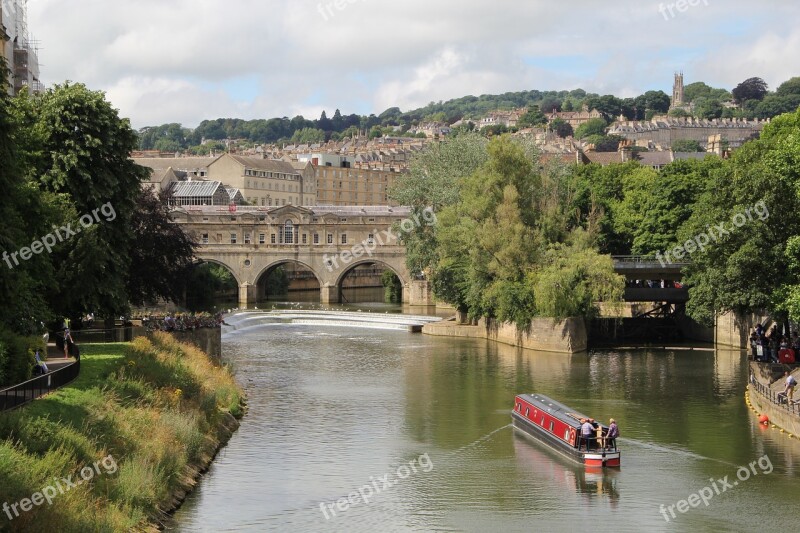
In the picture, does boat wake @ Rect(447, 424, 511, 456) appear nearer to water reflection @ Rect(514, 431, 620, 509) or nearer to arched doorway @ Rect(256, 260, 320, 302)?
water reflection @ Rect(514, 431, 620, 509)

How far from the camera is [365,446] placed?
35.1 meters

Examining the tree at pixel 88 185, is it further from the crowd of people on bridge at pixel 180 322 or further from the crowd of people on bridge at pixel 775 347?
the crowd of people on bridge at pixel 775 347

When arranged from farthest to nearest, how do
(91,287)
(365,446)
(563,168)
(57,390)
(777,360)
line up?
1. (563,168)
2. (777,360)
3. (91,287)
4. (365,446)
5. (57,390)

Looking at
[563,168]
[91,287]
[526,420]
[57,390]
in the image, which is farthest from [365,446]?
[563,168]

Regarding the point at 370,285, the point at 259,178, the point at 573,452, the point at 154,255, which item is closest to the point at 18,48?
the point at 154,255

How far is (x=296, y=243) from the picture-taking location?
105812mm

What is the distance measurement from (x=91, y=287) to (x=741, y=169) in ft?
94.3

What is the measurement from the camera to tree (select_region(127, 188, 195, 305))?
5416cm

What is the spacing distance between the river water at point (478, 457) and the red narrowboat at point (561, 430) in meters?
0.43

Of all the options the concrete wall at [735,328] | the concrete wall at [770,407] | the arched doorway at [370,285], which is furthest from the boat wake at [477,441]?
the arched doorway at [370,285]

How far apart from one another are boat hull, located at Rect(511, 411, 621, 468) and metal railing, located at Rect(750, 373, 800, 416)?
740 centimetres

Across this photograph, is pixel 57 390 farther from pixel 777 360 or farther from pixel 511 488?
pixel 777 360

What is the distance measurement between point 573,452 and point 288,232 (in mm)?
75943

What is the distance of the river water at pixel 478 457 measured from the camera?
27.4m
